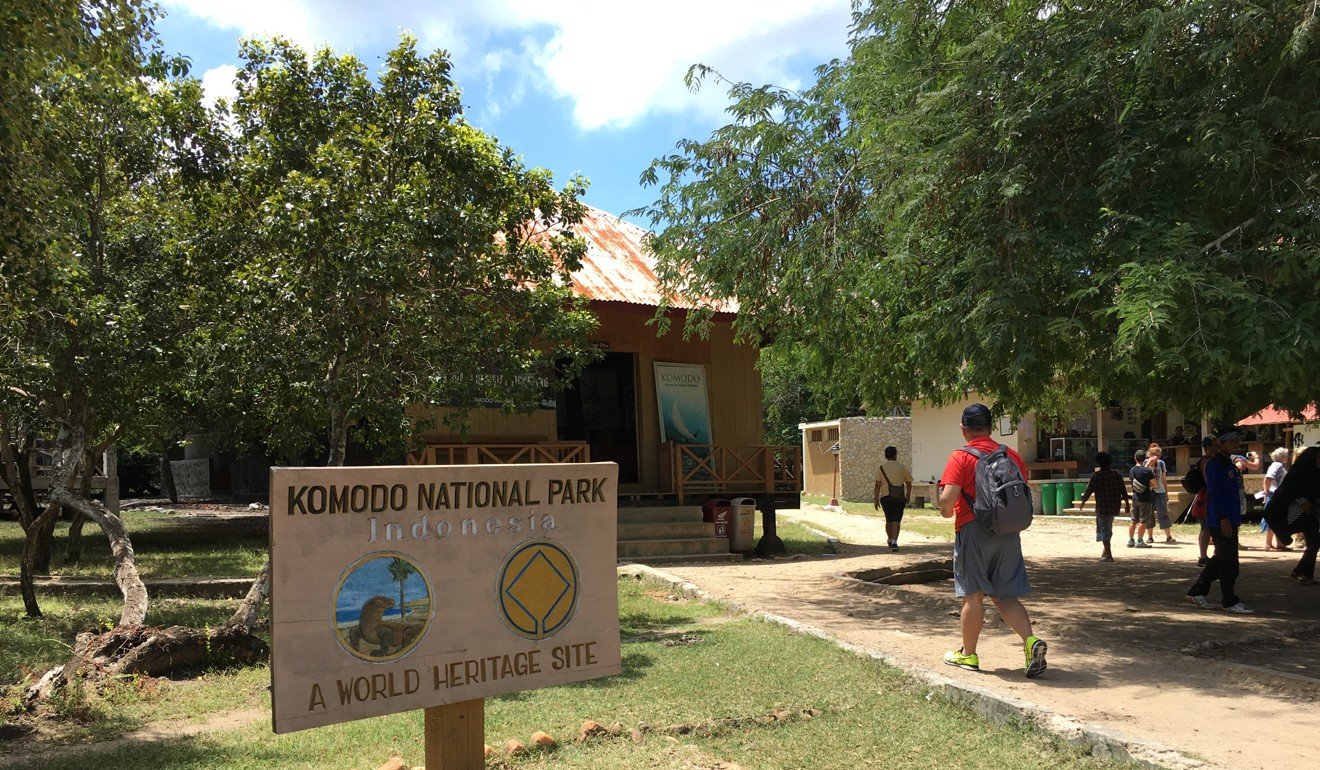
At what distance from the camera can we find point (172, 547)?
16.9 meters

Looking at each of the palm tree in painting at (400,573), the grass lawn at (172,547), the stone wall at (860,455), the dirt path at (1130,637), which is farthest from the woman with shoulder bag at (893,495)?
the stone wall at (860,455)

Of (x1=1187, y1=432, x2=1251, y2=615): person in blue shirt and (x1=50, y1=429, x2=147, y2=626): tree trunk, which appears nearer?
(x1=50, y1=429, x2=147, y2=626): tree trunk

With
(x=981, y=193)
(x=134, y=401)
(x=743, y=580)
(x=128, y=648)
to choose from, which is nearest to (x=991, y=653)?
(x=981, y=193)

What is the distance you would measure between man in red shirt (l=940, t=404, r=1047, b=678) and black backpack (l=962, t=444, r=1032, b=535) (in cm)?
6

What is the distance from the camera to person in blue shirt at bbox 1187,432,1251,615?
9.40m

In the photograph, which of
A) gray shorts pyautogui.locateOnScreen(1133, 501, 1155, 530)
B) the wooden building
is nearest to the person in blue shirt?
gray shorts pyautogui.locateOnScreen(1133, 501, 1155, 530)

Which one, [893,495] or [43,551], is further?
[893,495]

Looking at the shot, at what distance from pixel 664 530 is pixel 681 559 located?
2.74 ft

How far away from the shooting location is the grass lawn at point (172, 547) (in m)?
13.5

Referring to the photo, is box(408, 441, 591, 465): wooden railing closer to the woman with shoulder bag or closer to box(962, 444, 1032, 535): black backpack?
the woman with shoulder bag

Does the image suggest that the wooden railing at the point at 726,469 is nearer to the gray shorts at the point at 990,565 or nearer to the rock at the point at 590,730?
the gray shorts at the point at 990,565

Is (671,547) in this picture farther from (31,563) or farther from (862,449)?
(862,449)

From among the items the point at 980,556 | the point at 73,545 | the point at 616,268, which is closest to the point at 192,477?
the point at 73,545

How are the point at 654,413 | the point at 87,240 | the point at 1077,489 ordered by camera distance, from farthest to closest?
the point at 1077,489 → the point at 654,413 → the point at 87,240
